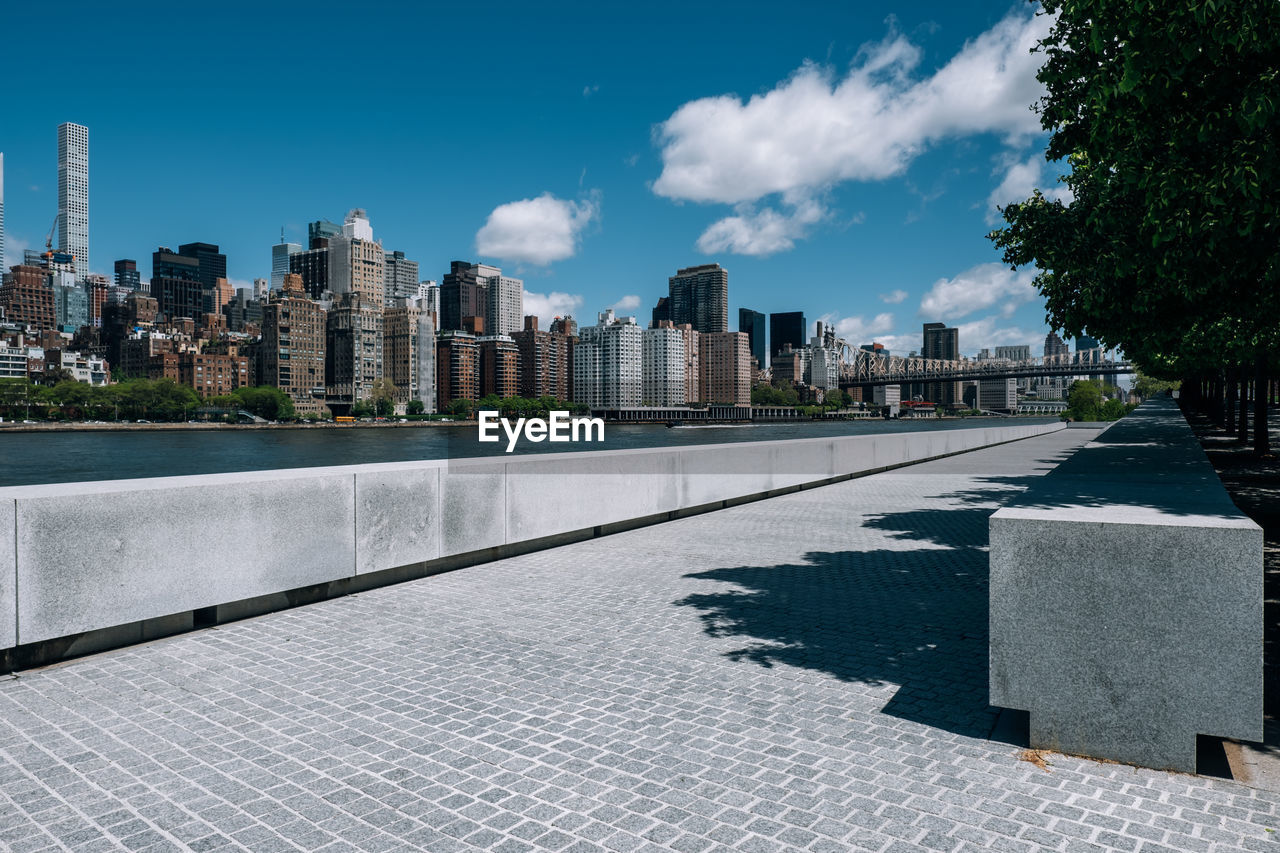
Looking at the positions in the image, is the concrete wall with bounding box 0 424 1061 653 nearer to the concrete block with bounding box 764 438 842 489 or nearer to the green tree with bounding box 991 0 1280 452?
the concrete block with bounding box 764 438 842 489

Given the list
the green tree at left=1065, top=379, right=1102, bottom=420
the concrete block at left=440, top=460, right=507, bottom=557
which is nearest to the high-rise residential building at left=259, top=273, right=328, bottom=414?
the green tree at left=1065, top=379, right=1102, bottom=420

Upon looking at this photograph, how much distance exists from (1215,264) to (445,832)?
24.6ft

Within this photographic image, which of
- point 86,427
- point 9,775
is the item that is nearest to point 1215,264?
point 9,775

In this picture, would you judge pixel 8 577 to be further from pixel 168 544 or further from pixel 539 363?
pixel 539 363

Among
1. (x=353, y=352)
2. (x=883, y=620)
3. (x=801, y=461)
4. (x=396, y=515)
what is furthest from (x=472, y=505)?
(x=353, y=352)

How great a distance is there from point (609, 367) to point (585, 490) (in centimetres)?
18354

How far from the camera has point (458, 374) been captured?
624 ft

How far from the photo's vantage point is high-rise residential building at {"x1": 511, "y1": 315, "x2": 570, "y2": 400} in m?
186

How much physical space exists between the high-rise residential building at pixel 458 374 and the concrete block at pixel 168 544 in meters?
180

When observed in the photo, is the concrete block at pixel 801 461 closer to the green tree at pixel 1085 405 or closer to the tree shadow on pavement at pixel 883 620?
the tree shadow on pavement at pixel 883 620

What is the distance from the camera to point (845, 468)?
18.9 metres

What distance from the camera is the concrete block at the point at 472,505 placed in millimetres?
8352

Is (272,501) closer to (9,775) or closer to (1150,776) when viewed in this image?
(9,775)

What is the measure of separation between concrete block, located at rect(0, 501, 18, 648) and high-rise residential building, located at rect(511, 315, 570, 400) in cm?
17920
